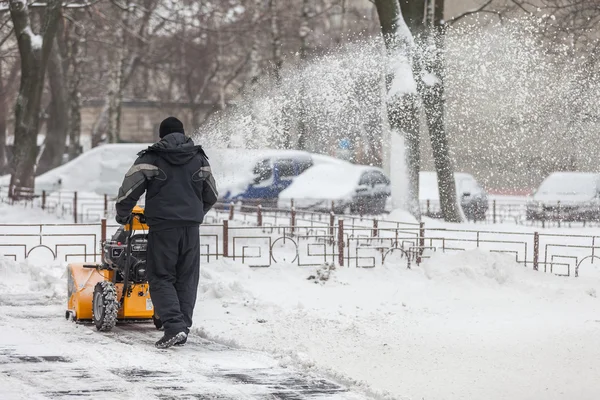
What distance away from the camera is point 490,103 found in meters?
25.6

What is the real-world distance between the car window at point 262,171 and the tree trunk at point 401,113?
23.0ft

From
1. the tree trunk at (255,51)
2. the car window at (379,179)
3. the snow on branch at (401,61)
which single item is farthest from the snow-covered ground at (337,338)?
the tree trunk at (255,51)

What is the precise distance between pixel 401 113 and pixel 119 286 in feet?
44.0

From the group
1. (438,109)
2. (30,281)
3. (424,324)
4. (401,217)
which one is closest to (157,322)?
(424,324)

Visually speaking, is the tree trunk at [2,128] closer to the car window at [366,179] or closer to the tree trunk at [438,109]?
the car window at [366,179]

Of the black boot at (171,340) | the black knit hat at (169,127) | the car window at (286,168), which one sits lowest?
the black boot at (171,340)

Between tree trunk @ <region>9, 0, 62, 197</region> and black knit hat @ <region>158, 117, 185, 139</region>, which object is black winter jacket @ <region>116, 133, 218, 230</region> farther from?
tree trunk @ <region>9, 0, 62, 197</region>

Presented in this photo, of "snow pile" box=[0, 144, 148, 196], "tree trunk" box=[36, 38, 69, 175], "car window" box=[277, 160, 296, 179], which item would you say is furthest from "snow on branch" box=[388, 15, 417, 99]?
"tree trunk" box=[36, 38, 69, 175]

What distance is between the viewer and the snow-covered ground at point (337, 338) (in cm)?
777

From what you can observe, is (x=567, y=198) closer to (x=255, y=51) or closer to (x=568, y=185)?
(x=568, y=185)

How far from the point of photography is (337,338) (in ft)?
32.9

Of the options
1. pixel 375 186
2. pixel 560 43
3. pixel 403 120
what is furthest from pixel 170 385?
pixel 375 186

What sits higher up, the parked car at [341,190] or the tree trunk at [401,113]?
the tree trunk at [401,113]

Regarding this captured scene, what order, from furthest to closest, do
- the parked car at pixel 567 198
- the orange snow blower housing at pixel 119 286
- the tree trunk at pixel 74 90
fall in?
the tree trunk at pixel 74 90
the parked car at pixel 567 198
the orange snow blower housing at pixel 119 286
